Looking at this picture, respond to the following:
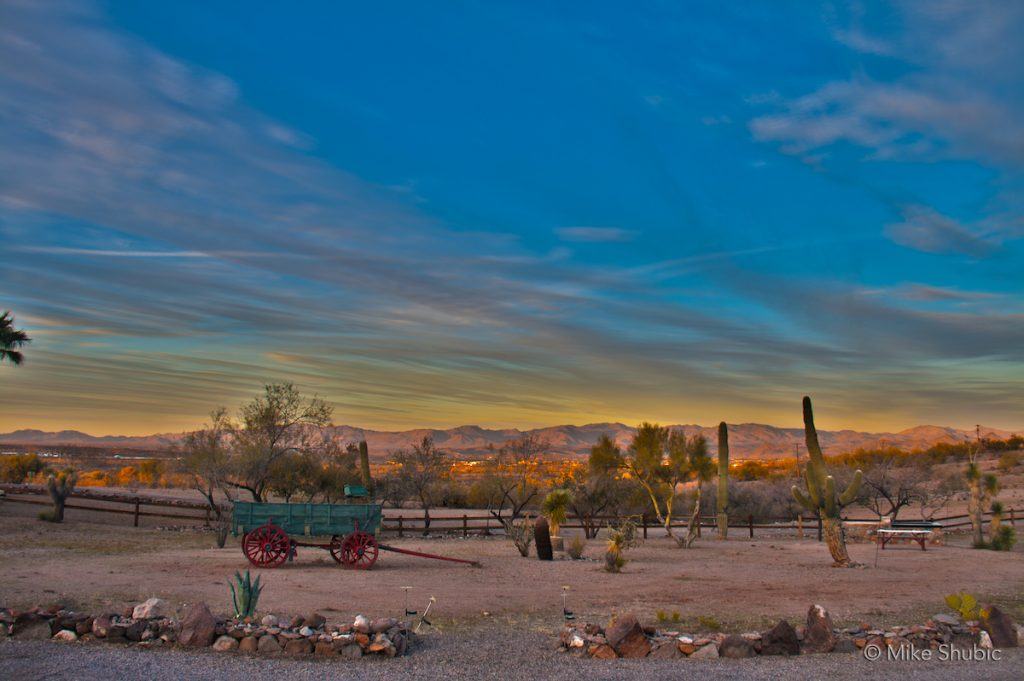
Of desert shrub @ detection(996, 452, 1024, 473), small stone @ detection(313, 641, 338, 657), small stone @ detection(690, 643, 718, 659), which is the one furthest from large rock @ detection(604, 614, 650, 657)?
desert shrub @ detection(996, 452, 1024, 473)

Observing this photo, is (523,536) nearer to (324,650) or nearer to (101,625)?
(324,650)

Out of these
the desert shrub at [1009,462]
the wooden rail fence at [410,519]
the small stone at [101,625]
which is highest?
the desert shrub at [1009,462]

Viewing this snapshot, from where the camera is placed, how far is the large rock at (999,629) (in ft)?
33.7

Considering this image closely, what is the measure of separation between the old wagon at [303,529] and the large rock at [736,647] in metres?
9.68

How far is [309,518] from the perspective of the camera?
19.4 metres

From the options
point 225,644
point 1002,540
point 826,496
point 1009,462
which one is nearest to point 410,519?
point 826,496

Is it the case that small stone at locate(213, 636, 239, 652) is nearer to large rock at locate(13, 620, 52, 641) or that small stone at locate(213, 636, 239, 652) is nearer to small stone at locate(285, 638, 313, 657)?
small stone at locate(285, 638, 313, 657)

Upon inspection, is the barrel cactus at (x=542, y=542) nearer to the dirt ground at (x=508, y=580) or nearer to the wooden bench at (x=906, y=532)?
the dirt ground at (x=508, y=580)

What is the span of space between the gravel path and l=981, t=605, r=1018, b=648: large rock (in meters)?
0.53

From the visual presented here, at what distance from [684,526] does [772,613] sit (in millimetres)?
28409

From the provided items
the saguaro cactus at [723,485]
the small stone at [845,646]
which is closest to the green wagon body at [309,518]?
the small stone at [845,646]

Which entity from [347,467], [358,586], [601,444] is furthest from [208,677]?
[601,444]

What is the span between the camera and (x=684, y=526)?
40906mm

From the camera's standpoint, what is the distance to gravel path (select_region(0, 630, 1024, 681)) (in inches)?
332
